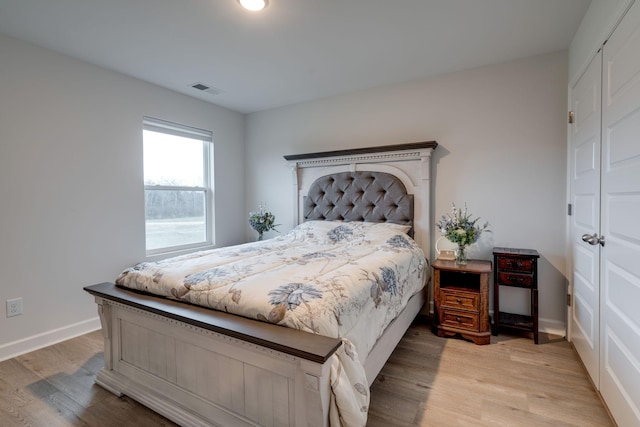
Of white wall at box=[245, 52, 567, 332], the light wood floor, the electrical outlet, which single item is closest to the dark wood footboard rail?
the light wood floor

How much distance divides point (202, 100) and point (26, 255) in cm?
235

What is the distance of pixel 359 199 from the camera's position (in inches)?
132

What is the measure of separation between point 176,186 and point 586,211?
3821 mm

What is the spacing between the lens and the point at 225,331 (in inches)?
51.3

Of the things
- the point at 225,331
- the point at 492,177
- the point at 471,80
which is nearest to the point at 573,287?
the point at 492,177

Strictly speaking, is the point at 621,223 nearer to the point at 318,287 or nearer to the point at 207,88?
the point at 318,287

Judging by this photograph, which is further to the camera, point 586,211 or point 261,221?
point 261,221

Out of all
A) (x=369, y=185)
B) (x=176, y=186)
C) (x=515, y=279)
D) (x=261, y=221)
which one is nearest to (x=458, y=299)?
(x=515, y=279)

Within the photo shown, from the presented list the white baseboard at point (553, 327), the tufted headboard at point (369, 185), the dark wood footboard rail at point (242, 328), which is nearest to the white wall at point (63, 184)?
the dark wood footboard rail at point (242, 328)

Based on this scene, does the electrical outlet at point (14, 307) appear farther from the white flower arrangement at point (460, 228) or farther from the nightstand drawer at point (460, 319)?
the white flower arrangement at point (460, 228)

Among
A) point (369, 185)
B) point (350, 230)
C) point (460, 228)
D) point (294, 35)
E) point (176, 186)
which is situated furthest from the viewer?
point (176, 186)

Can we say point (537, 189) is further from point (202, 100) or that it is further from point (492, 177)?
point (202, 100)

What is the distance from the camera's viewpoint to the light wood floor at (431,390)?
1.64 m

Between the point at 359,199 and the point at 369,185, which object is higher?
the point at 369,185
